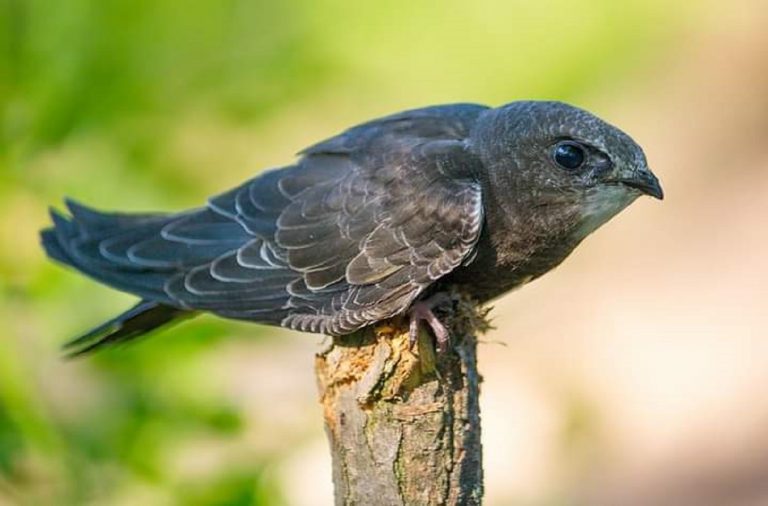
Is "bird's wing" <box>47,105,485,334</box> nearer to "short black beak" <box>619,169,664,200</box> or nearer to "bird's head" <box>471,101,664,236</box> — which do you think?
"bird's head" <box>471,101,664,236</box>

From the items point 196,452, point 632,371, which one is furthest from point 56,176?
point 632,371

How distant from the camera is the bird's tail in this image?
13.8ft

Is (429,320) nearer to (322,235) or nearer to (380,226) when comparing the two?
(380,226)

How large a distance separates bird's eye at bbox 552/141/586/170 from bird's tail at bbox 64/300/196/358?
1262 millimetres

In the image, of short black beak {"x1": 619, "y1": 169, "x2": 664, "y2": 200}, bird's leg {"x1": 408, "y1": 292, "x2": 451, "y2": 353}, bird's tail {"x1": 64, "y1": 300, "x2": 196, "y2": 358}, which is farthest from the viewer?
bird's tail {"x1": 64, "y1": 300, "x2": 196, "y2": 358}

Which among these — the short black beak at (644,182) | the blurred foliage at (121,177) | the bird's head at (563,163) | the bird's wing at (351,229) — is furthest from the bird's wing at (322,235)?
the short black beak at (644,182)

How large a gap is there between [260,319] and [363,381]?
678 mm

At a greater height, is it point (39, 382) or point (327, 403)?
point (39, 382)

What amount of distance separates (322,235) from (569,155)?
0.78 meters

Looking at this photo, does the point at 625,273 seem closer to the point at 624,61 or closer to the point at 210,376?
the point at 624,61

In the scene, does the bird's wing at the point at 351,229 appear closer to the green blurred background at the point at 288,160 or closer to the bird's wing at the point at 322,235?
the bird's wing at the point at 322,235

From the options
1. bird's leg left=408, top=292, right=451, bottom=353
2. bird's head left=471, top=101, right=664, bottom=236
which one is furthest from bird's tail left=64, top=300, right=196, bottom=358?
bird's head left=471, top=101, right=664, bottom=236

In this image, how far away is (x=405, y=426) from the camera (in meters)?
3.38

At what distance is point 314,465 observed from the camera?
22.7 ft
